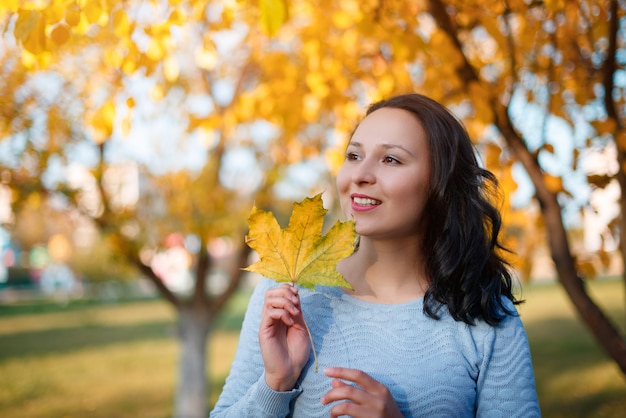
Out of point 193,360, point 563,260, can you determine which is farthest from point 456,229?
point 193,360

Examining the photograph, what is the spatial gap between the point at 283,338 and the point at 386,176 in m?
0.48

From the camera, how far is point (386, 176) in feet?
5.37

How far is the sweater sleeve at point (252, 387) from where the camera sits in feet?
5.03

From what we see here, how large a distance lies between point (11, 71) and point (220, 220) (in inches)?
72.5

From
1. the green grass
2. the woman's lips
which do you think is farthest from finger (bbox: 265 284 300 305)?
the green grass

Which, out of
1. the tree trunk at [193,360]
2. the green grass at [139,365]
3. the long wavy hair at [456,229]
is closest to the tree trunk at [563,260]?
the long wavy hair at [456,229]

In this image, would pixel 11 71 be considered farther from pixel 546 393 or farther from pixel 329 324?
pixel 546 393

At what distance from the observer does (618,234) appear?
2.85 meters

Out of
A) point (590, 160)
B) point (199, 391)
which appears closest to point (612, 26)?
point (590, 160)

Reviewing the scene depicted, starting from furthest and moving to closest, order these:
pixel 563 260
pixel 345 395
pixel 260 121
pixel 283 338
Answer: pixel 260 121 → pixel 563 260 → pixel 283 338 → pixel 345 395

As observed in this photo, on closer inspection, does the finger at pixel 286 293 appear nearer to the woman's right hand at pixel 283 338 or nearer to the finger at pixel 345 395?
the woman's right hand at pixel 283 338

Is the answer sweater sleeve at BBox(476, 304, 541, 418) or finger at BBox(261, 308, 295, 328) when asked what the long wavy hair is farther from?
finger at BBox(261, 308, 295, 328)

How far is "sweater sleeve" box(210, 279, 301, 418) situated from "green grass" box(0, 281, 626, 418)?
10.4 ft

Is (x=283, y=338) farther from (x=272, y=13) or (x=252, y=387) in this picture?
(x=272, y=13)
